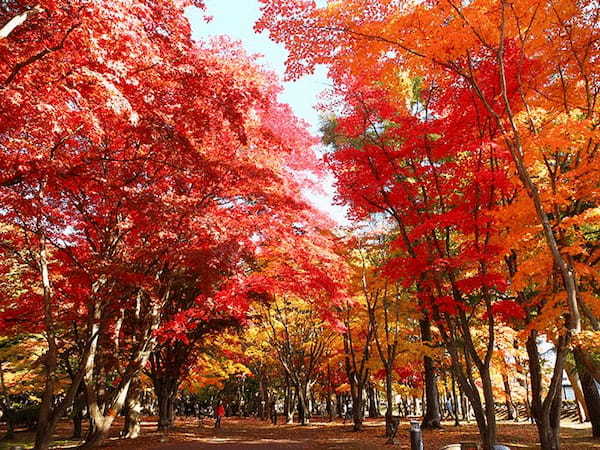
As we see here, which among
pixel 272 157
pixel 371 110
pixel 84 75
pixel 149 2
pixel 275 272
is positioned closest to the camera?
pixel 84 75

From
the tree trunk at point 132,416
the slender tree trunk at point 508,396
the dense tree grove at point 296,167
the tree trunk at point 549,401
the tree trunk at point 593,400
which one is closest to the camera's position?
the dense tree grove at point 296,167

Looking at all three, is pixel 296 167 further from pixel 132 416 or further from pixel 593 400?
pixel 132 416

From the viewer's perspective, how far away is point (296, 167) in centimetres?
1285

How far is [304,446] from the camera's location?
1340 cm

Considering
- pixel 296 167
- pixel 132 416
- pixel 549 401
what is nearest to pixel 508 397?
pixel 549 401

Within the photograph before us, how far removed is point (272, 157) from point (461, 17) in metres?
5.69

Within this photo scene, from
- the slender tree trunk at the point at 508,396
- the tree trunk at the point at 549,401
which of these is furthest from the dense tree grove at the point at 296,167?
the slender tree trunk at the point at 508,396

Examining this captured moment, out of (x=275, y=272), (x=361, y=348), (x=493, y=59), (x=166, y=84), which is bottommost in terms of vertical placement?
(x=361, y=348)

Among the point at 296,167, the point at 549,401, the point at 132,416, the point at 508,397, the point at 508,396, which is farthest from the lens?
the point at 508,397

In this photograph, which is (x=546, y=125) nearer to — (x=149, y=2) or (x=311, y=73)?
(x=311, y=73)

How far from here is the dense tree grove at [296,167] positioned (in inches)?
254

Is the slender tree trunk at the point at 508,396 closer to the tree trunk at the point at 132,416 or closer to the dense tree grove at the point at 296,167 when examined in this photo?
the dense tree grove at the point at 296,167

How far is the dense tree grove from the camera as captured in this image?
21.2 ft

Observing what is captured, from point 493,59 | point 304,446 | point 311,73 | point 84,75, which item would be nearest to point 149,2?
point 84,75
